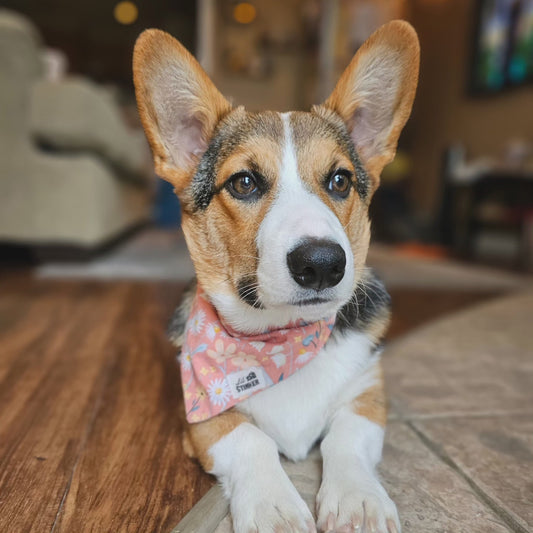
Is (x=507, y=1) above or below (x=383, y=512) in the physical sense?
above

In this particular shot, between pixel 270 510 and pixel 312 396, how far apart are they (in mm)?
324

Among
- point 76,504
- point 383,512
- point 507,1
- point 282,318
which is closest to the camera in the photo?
point 383,512

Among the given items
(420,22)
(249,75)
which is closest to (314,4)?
(249,75)

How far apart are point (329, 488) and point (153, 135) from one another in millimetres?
938

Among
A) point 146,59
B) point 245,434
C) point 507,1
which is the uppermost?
point 507,1

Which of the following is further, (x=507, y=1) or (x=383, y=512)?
(x=507, y=1)

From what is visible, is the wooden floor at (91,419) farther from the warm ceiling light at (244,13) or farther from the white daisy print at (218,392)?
the warm ceiling light at (244,13)

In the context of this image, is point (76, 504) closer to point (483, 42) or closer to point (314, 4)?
point (483, 42)

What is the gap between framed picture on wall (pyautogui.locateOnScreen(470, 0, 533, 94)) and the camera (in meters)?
5.64

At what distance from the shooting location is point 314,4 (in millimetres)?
7395

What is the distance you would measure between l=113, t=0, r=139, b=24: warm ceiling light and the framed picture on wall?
5.17 metres

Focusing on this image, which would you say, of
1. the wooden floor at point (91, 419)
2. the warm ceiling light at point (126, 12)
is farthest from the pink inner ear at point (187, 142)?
the warm ceiling light at point (126, 12)

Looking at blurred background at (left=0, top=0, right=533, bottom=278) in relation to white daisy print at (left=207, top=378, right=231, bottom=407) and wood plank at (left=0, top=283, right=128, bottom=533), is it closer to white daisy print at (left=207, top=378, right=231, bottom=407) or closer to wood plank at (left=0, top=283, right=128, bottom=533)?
wood plank at (left=0, top=283, right=128, bottom=533)

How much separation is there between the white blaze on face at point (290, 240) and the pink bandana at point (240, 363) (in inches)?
5.9
